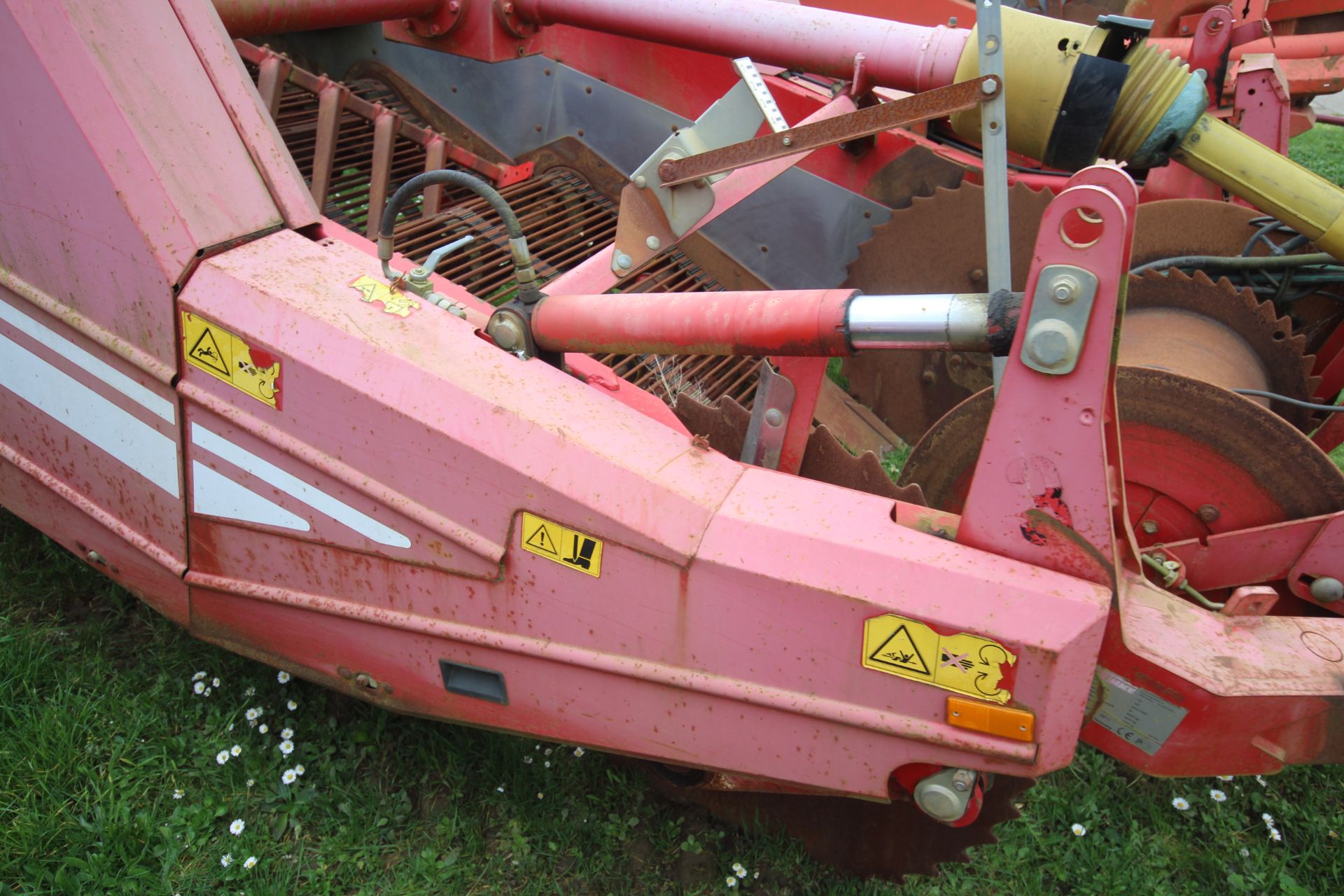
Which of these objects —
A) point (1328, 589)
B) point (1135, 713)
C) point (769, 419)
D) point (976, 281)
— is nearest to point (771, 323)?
point (769, 419)

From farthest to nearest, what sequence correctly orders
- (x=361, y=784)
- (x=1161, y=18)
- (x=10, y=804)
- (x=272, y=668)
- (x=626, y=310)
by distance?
(x=1161, y=18)
(x=272, y=668)
(x=361, y=784)
(x=10, y=804)
(x=626, y=310)

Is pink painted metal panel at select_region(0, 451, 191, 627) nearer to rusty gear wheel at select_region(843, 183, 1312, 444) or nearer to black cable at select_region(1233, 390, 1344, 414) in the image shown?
rusty gear wheel at select_region(843, 183, 1312, 444)

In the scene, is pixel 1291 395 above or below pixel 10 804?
above

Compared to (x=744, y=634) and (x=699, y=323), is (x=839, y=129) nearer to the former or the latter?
(x=699, y=323)

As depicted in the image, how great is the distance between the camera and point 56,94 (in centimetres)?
182

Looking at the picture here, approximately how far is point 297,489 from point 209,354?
281 millimetres

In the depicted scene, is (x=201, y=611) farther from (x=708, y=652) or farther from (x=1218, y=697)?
(x=1218, y=697)

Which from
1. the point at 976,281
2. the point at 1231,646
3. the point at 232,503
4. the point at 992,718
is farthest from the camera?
the point at 976,281

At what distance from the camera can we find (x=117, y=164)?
5.99 ft

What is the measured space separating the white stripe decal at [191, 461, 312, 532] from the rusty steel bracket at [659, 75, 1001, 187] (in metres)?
0.95

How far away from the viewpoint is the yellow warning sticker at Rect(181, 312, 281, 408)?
1.80m

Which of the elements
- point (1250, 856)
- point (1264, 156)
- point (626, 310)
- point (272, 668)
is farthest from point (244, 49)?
point (1250, 856)

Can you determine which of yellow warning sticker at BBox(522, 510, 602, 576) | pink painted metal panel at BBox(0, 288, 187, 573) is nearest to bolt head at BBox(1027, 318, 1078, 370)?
yellow warning sticker at BBox(522, 510, 602, 576)

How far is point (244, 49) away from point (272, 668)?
6.27ft
